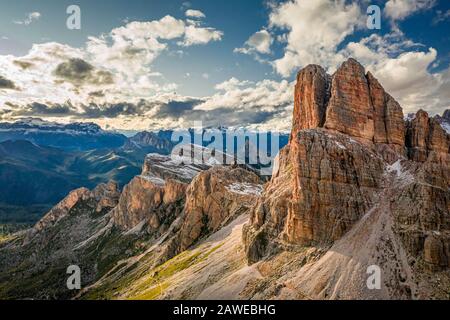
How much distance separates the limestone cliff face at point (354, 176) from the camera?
12325cm

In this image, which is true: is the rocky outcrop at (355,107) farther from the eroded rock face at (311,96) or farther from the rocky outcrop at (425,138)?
the rocky outcrop at (425,138)

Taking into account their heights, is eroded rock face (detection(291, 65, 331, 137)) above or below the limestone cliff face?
above

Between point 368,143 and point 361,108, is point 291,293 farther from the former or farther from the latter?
point 361,108

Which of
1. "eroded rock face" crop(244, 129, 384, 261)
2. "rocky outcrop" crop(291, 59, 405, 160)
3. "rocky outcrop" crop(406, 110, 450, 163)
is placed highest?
"rocky outcrop" crop(291, 59, 405, 160)

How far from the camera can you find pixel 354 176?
13900 cm

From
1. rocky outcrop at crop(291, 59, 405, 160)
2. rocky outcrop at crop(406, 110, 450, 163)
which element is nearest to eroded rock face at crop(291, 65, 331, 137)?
rocky outcrop at crop(291, 59, 405, 160)

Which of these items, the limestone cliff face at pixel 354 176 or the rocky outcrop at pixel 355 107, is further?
the rocky outcrop at pixel 355 107

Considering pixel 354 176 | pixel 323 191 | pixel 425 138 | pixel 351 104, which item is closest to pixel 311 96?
pixel 351 104

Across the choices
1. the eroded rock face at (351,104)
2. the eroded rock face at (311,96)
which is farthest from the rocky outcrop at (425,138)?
the eroded rock face at (311,96)

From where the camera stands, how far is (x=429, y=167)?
13500 centimetres

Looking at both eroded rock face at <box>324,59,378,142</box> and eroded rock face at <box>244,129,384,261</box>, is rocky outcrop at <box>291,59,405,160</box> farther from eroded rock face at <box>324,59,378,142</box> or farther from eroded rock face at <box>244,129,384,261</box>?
eroded rock face at <box>244,129,384,261</box>

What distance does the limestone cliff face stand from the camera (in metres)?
123
